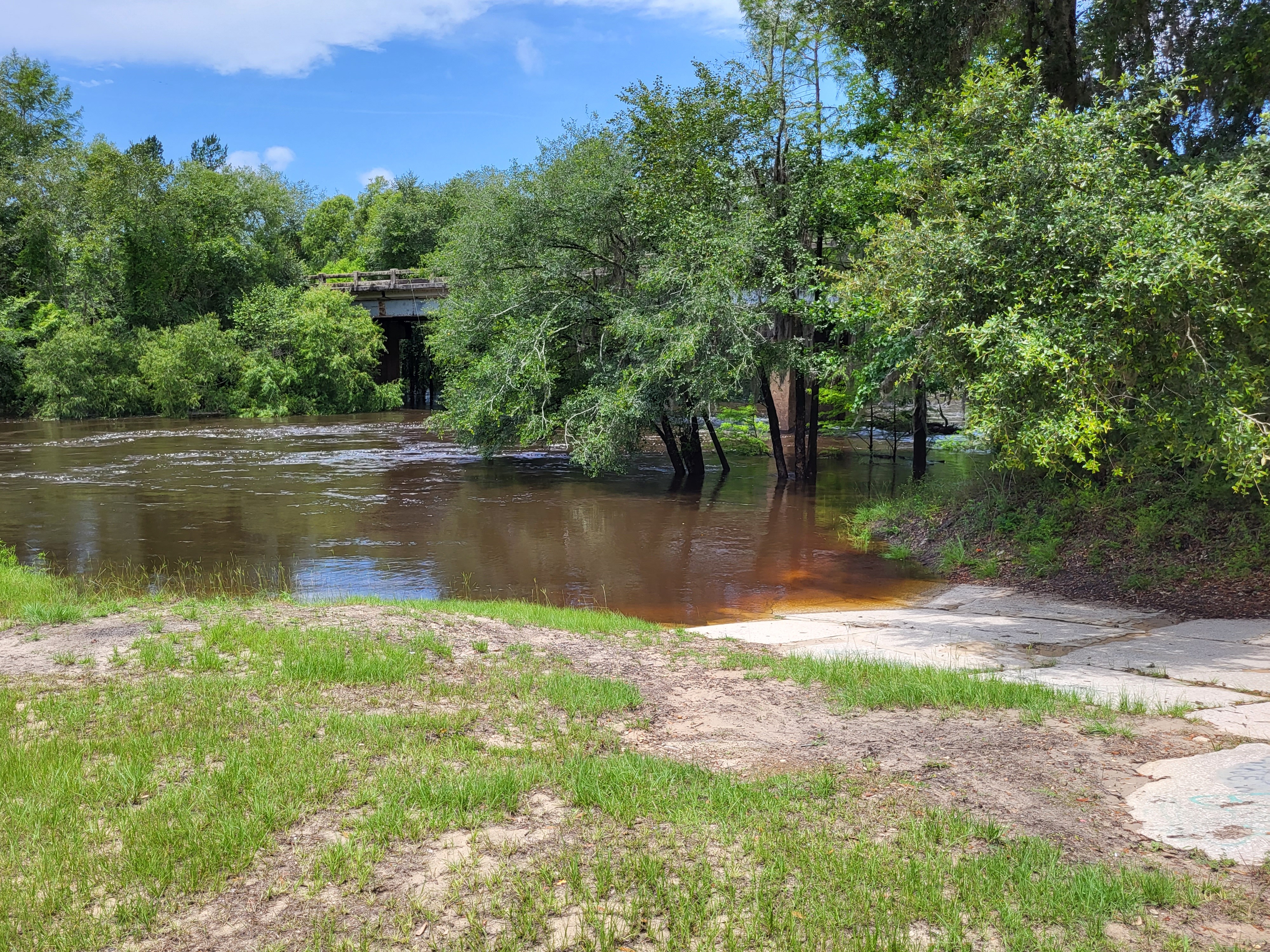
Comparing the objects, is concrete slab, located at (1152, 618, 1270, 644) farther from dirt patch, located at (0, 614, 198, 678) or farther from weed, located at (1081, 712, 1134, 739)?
dirt patch, located at (0, 614, 198, 678)

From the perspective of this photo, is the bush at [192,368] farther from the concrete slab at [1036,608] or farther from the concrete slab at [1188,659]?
the concrete slab at [1188,659]

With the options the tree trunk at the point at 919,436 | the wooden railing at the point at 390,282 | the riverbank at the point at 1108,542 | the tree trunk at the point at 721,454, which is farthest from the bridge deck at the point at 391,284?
the riverbank at the point at 1108,542

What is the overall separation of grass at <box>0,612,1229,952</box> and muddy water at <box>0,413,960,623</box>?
21.7 feet

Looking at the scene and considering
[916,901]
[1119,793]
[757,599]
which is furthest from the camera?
[757,599]

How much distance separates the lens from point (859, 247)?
65.5 ft

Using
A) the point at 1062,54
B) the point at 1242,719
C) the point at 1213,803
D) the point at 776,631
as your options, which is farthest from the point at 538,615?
the point at 1062,54

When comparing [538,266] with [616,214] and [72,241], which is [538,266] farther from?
[72,241]

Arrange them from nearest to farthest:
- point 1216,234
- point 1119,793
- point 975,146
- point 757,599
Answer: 1. point 1119,793
2. point 1216,234
3. point 975,146
4. point 757,599

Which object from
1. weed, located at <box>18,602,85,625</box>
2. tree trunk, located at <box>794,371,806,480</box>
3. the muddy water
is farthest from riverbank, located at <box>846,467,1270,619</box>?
weed, located at <box>18,602,85,625</box>

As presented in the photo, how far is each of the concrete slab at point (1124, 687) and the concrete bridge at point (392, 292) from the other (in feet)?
145

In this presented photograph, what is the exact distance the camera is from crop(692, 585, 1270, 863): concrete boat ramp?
16.3 feet

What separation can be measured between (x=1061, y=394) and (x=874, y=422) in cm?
2233

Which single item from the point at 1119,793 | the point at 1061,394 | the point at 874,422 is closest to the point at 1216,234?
the point at 1061,394

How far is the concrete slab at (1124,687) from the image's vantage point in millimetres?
7227
